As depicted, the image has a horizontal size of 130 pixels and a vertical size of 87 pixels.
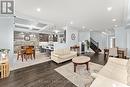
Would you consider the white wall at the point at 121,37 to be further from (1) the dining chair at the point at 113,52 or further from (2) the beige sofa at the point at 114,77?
(2) the beige sofa at the point at 114,77

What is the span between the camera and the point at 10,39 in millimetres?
4504

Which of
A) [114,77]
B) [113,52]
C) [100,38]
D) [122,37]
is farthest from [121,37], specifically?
[114,77]

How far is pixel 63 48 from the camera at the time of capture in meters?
6.92

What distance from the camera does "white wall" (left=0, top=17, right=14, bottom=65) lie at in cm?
437

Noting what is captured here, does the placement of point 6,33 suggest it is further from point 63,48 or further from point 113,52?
point 113,52

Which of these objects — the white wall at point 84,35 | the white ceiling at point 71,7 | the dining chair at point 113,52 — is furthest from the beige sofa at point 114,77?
the white wall at point 84,35

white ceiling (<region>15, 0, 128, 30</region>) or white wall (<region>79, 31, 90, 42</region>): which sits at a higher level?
white ceiling (<region>15, 0, 128, 30</region>)

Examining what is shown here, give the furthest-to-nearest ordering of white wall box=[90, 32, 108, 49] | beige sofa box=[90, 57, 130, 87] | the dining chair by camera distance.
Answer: white wall box=[90, 32, 108, 49] → the dining chair → beige sofa box=[90, 57, 130, 87]

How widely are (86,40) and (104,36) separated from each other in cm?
453

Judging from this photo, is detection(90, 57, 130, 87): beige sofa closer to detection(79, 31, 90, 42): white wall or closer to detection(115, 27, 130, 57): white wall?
detection(115, 27, 130, 57): white wall

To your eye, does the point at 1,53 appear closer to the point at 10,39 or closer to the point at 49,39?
the point at 10,39

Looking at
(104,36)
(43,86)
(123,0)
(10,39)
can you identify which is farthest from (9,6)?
(104,36)

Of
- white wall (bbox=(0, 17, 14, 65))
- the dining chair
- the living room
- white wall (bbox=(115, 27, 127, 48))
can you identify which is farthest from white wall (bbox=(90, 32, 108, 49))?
white wall (bbox=(0, 17, 14, 65))

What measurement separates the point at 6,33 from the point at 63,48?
3.61 metres
